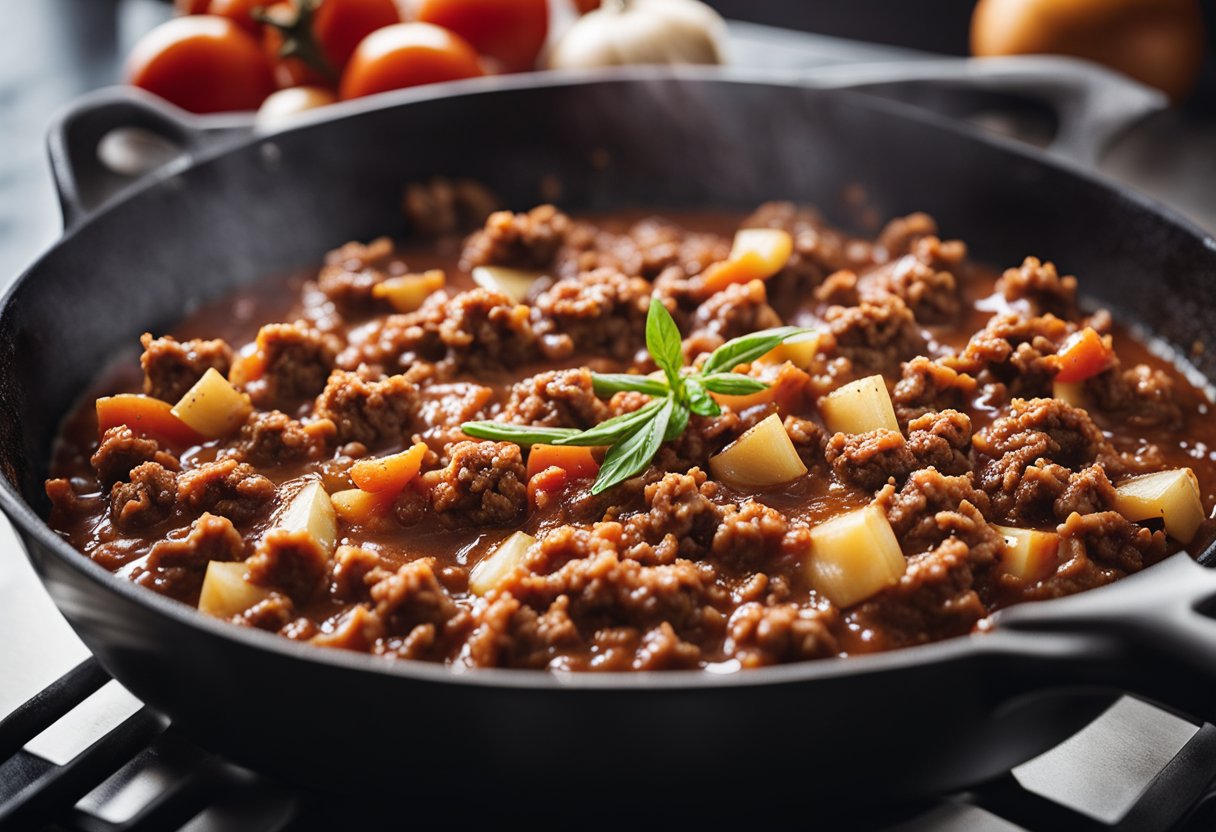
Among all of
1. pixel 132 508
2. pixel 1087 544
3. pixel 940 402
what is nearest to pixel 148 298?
pixel 132 508

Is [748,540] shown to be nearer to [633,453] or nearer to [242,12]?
[633,453]

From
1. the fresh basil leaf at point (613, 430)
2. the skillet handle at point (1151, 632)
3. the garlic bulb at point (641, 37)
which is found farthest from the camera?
the garlic bulb at point (641, 37)

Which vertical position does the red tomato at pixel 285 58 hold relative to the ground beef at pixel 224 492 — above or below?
above

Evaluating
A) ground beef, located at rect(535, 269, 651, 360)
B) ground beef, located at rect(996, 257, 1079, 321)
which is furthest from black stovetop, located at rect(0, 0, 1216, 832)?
ground beef, located at rect(535, 269, 651, 360)

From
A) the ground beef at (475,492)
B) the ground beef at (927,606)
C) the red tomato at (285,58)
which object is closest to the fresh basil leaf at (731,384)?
the ground beef at (475,492)

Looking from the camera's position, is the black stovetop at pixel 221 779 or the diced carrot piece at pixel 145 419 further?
the diced carrot piece at pixel 145 419

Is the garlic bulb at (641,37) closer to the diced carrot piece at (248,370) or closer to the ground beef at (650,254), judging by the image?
the ground beef at (650,254)

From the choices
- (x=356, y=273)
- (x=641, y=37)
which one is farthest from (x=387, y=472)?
(x=641, y=37)
